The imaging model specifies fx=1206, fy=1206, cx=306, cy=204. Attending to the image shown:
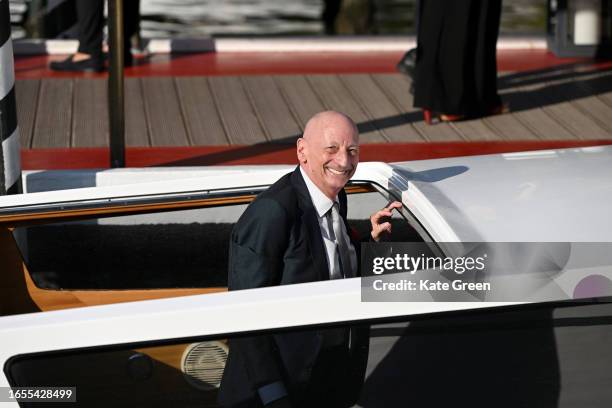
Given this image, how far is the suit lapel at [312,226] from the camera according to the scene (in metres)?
3.51

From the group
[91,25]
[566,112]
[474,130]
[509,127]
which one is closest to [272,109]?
[474,130]

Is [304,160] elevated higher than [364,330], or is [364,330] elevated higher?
[304,160]

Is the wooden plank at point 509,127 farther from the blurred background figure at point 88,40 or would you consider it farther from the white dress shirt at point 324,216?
the white dress shirt at point 324,216

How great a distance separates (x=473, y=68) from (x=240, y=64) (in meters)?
2.31

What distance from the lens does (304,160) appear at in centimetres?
359

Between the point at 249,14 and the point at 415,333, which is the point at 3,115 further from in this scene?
the point at 249,14

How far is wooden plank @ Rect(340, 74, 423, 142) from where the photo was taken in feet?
25.3

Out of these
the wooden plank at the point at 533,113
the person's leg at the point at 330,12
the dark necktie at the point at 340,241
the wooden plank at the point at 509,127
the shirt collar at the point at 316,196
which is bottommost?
the person's leg at the point at 330,12

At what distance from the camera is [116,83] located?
6.63m

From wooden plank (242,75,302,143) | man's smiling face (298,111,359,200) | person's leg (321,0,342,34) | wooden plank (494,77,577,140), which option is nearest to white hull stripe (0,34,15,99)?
wooden plank (242,75,302,143)

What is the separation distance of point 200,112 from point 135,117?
0.44 meters

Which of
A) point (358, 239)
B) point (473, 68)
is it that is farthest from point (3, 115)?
point (473, 68)

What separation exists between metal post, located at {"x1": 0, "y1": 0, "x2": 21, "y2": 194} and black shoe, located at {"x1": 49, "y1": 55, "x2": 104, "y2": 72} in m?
3.19

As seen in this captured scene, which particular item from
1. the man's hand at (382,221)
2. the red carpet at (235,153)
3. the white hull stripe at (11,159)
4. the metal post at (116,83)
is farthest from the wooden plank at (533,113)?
the man's hand at (382,221)
